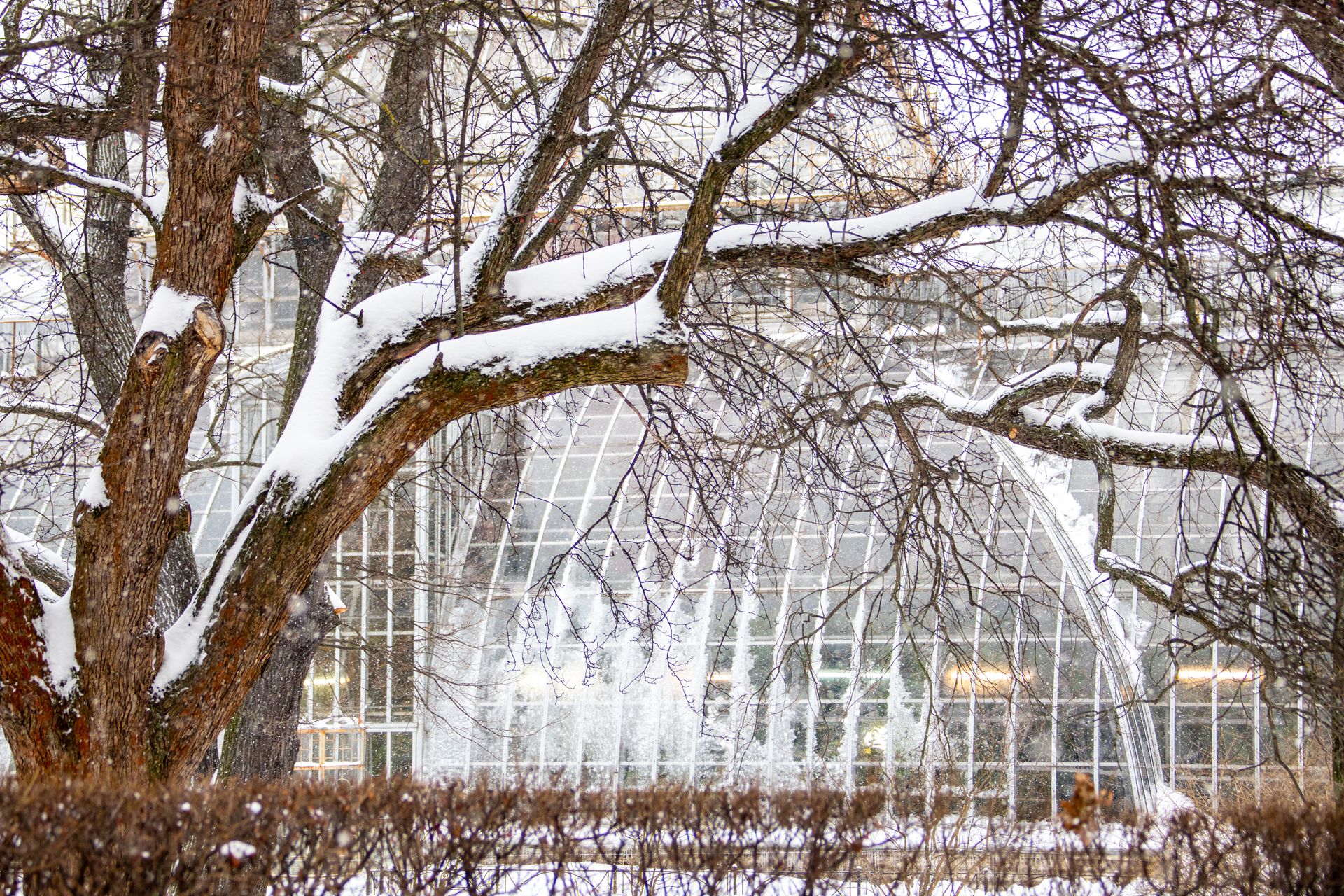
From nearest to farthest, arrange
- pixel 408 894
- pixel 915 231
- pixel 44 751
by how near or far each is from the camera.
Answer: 1. pixel 408 894
2. pixel 44 751
3. pixel 915 231

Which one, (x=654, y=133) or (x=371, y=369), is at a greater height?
(x=654, y=133)

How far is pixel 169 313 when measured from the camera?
5.00 m

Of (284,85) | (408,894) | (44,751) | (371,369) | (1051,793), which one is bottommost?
(1051,793)

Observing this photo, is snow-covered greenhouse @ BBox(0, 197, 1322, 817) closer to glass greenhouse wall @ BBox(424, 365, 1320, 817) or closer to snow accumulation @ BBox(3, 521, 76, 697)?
glass greenhouse wall @ BBox(424, 365, 1320, 817)

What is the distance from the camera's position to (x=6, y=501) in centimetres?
1750

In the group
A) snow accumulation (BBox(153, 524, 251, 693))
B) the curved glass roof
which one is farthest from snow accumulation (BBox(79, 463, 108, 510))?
the curved glass roof

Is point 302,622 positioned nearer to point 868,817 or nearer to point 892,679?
point 868,817

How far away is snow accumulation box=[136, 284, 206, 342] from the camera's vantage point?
4.96m

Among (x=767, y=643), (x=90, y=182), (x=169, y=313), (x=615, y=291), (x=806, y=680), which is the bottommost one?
(x=806, y=680)

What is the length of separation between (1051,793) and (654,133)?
10.4 meters

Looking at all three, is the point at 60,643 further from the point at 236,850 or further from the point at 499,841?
the point at 499,841

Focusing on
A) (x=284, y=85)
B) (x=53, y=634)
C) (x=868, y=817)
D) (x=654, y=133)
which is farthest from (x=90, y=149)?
(x=654, y=133)

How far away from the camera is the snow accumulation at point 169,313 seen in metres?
4.96

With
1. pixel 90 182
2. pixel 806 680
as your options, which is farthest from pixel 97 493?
pixel 806 680
